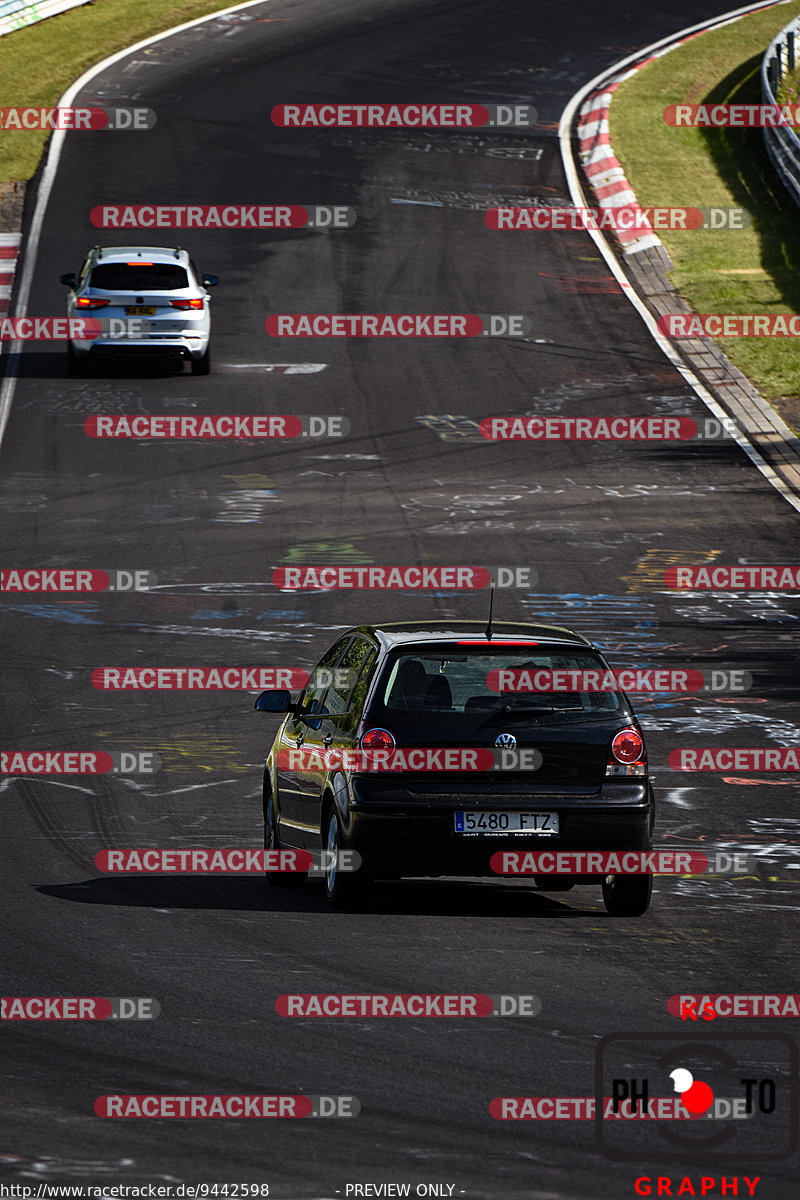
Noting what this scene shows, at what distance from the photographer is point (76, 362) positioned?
30844mm

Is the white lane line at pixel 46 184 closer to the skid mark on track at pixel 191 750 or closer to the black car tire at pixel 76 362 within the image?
the black car tire at pixel 76 362

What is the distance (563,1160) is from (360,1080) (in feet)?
3.46

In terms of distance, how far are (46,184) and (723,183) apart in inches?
550

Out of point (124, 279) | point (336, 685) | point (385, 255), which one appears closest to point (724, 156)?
point (385, 255)

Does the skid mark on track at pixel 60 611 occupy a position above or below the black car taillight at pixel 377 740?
below

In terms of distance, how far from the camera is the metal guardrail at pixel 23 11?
2079 inches

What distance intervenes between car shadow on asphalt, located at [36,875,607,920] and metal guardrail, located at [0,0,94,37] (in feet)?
148

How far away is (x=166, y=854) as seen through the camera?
11812 millimetres

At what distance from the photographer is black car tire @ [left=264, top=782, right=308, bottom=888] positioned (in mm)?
11609

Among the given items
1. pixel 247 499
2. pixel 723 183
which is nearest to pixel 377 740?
pixel 247 499

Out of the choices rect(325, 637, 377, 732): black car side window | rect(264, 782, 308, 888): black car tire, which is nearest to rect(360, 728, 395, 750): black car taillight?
rect(325, 637, 377, 732): black car side window

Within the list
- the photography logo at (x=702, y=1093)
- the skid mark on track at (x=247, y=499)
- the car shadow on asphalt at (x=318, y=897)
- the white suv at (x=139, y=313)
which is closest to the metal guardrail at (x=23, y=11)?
the white suv at (x=139, y=313)

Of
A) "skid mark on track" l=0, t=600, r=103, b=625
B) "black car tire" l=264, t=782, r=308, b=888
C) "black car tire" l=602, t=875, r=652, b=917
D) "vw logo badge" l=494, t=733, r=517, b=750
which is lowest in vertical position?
"skid mark on track" l=0, t=600, r=103, b=625

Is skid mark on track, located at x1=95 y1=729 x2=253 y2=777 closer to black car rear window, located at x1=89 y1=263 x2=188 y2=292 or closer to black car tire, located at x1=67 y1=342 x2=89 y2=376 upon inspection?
black car rear window, located at x1=89 y1=263 x2=188 y2=292
